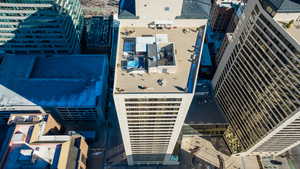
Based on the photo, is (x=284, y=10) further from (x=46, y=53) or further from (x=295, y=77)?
(x=46, y=53)

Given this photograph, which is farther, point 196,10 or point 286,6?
point 196,10

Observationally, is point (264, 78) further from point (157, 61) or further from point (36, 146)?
point (36, 146)

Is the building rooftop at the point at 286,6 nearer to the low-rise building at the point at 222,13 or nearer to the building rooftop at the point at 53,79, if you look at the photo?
the low-rise building at the point at 222,13

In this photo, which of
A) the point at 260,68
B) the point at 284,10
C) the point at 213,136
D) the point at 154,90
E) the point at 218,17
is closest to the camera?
the point at 154,90

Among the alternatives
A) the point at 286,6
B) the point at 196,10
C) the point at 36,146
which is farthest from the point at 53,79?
the point at 286,6

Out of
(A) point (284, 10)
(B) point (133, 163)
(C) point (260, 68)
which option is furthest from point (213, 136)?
(A) point (284, 10)

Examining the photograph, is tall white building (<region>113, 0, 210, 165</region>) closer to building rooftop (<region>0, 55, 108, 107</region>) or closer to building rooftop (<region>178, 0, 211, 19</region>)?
building rooftop (<region>178, 0, 211, 19</region>)

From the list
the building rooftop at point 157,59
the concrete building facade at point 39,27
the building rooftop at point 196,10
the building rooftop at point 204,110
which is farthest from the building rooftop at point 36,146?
the building rooftop at point 196,10
